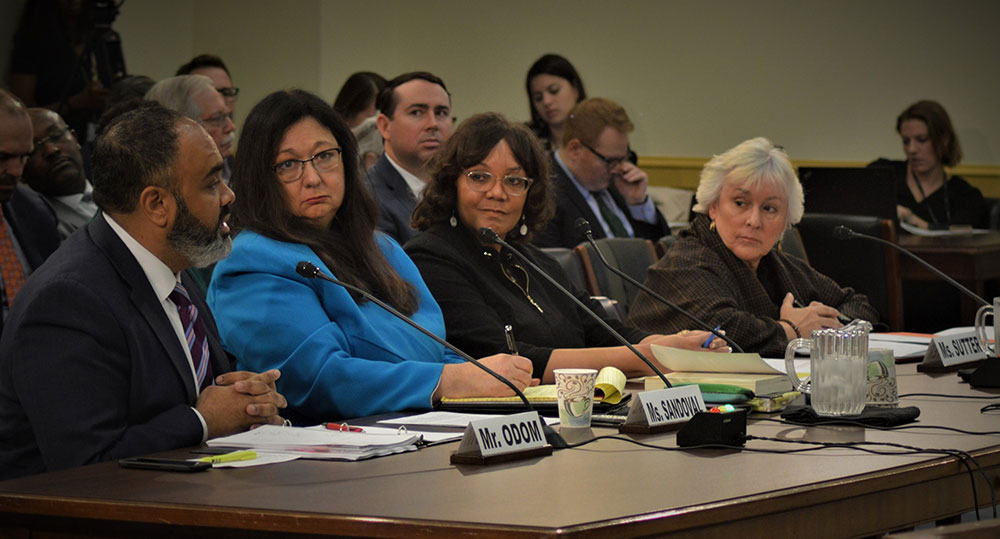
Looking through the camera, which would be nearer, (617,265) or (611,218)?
(617,265)

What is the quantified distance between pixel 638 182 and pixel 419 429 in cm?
362

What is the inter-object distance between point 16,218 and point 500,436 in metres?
2.27

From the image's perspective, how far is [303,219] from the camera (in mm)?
2555

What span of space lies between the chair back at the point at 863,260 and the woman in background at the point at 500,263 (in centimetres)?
187

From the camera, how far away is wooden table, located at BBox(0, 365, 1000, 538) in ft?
4.55

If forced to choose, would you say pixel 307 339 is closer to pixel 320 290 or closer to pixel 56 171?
pixel 320 290

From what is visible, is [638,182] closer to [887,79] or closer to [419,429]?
[887,79]

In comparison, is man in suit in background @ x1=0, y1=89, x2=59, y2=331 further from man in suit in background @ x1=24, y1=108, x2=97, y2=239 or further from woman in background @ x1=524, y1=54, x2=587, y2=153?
woman in background @ x1=524, y1=54, x2=587, y2=153

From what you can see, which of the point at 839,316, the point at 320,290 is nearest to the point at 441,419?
the point at 320,290

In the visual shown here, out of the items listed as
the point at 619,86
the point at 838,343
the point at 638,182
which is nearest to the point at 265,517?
the point at 838,343

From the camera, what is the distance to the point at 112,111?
3932mm

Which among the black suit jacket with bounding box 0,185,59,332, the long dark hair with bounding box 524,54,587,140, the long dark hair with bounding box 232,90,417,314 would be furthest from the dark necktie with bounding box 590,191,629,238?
the long dark hair with bounding box 232,90,417,314

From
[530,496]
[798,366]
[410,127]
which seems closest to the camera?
[530,496]

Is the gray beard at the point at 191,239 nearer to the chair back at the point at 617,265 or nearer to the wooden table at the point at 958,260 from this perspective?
the chair back at the point at 617,265
